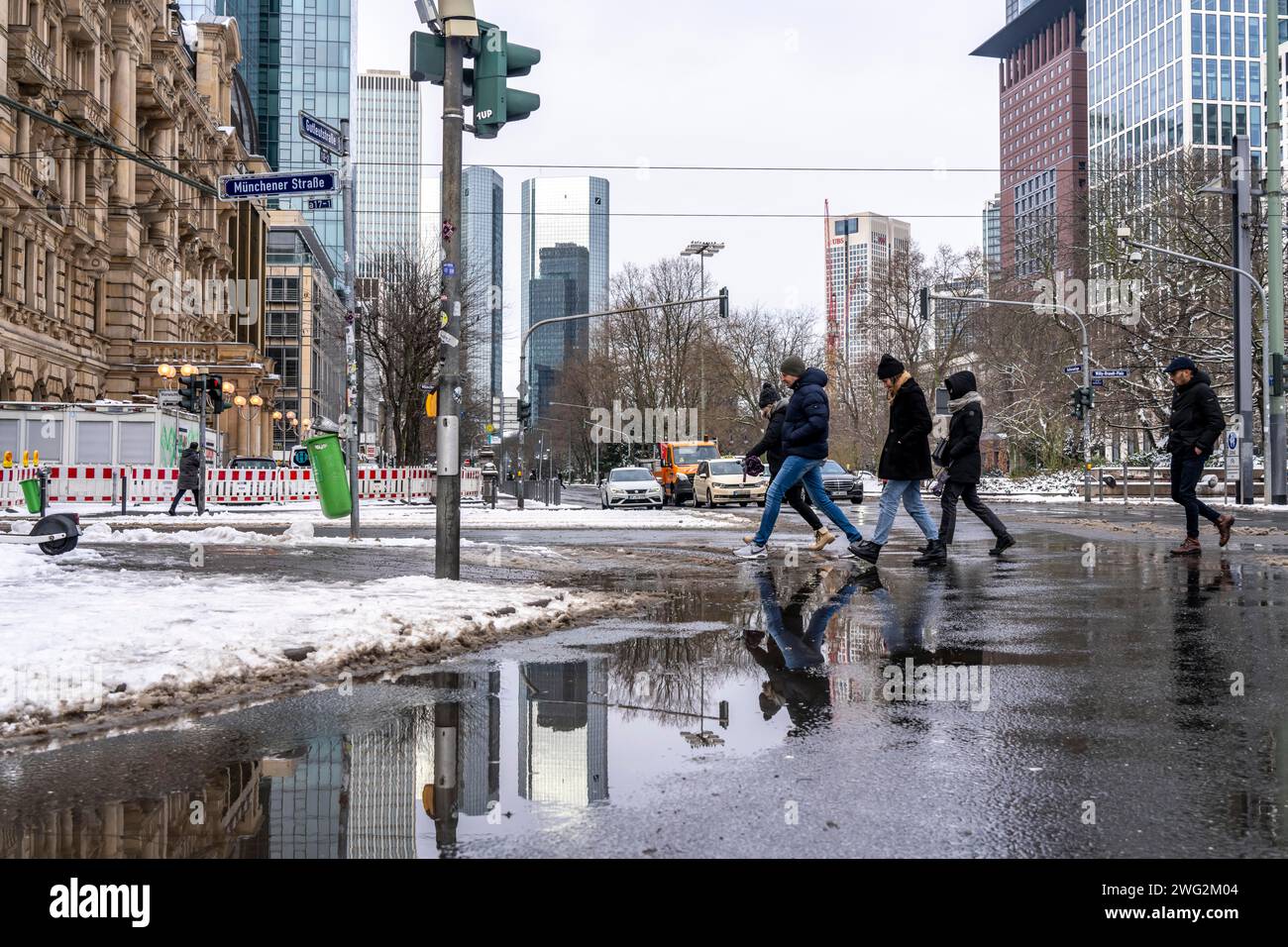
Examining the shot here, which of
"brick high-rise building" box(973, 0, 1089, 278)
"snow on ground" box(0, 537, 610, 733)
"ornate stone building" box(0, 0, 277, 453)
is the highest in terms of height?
"brick high-rise building" box(973, 0, 1089, 278)

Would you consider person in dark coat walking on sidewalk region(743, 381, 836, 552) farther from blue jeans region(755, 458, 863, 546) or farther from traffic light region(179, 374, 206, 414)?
traffic light region(179, 374, 206, 414)

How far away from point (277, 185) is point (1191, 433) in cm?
1139

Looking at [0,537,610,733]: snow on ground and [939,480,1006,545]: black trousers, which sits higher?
[939,480,1006,545]: black trousers

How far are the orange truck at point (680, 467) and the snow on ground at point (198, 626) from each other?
31.9 metres

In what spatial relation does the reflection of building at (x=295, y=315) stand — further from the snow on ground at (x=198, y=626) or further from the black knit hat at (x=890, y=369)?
the snow on ground at (x=198, y=626)

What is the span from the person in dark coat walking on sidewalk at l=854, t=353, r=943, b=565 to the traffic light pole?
4.18m

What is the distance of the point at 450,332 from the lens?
9.77 metres

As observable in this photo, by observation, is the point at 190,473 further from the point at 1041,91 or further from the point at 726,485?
the point at 1041,91

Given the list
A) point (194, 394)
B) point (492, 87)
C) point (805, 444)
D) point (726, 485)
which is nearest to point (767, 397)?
point (805, 444)

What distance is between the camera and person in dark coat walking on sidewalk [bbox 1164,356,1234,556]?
13266mm

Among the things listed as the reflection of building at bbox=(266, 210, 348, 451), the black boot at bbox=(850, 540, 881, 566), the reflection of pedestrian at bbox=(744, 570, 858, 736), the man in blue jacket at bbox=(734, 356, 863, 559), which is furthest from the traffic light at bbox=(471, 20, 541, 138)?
the reflection of building at bbox=(266, 210, 348, 451)

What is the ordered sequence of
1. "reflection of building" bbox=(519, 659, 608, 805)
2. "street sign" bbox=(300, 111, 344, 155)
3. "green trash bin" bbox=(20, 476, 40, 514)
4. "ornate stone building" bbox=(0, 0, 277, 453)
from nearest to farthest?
"reflection of building" bbox=(519, 659, 608, 805)
"street sign" bbox=(300, 111, 344, 155)
"green trash bin" bbox=(20, 476, 40, 514)
"ornate stone building" bbox=(0, 0, 277, 453)

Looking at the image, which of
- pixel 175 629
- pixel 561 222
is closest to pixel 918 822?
pixel 175 629
